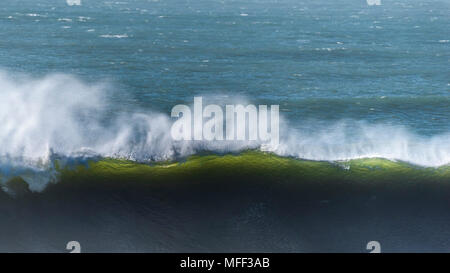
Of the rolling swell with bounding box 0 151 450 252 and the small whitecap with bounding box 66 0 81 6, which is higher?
the small whitecap with bounding box 66 0 81 6

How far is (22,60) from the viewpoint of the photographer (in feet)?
156

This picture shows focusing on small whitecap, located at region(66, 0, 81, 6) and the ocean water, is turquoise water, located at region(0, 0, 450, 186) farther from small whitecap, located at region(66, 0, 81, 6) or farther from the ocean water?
small whitecap, located at region(66, 0, 81, 6)

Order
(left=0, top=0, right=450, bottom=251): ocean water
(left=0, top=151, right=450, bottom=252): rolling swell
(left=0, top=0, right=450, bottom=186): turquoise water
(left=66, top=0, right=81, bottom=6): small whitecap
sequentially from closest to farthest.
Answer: (left=0, top=151, right=450, bottom=252): rolling swell → (left=0, top=0, right=450, bottom=251): ocean water → (left=0, top=0, right=450, bottom=186): turquoise water → (left=66, top=0, right=81, bottom=6): small whitecap

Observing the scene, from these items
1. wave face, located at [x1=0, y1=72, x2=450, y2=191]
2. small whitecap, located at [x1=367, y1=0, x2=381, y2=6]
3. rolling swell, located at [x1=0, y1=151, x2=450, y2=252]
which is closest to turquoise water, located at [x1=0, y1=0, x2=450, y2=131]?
wave face, located at [x1=0, y1=72, x2=450, y2=191]

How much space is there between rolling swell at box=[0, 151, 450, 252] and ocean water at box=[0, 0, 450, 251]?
0.31 ft

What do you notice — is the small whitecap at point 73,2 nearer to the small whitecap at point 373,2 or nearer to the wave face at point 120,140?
the wave face at point 120,140

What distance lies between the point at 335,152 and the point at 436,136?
9.25 meters

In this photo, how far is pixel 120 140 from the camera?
95.1 feet

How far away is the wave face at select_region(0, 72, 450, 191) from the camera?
1039 inches

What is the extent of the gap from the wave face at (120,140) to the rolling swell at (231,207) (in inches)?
44.5

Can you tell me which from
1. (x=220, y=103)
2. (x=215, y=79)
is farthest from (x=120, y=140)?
(x=215, y=79)

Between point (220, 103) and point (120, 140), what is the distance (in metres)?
10.4

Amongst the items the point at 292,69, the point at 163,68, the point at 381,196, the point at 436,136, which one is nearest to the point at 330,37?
the point at 292,69

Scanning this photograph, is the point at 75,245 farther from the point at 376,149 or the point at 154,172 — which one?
the point at 376,149
